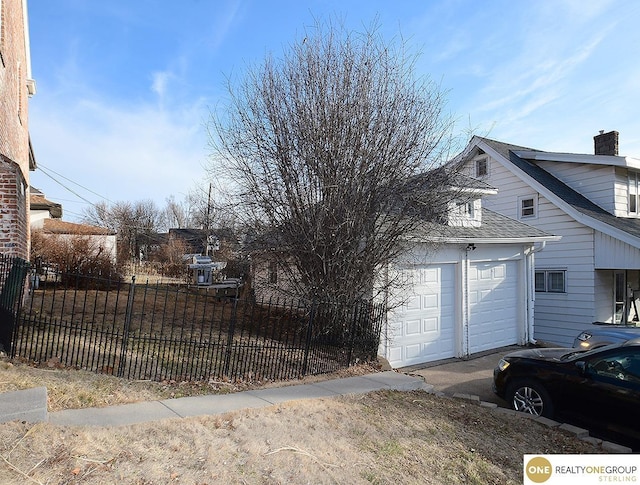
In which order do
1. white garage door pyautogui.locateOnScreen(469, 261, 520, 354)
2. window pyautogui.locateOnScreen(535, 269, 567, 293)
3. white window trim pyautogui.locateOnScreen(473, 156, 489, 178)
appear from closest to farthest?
white garage door pyautogui.locateOnScreen(469, 261, 520, 354), window pyautogui.locateOnScreen(535, 269, 567, 293), white window trim pyautogui.locateOnScreen(473, 156, 489, 178)

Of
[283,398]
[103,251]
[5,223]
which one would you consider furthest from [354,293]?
[103,251]

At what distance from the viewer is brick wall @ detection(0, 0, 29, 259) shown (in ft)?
23.6

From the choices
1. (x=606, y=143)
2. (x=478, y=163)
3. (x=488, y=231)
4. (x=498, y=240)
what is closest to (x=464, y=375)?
(x=498, y=240)

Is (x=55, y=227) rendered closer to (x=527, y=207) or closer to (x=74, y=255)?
(x=74, y=255)

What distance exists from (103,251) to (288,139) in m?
11.2

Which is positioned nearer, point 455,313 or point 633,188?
point 455,313

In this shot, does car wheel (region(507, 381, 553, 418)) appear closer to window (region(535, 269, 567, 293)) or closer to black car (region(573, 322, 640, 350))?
black car (region(573, 322, 640, 350))

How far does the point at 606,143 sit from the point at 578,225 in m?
4.51

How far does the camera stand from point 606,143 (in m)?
15.9

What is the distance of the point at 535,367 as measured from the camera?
646 cm

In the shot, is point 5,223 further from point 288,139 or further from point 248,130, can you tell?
point 288,139

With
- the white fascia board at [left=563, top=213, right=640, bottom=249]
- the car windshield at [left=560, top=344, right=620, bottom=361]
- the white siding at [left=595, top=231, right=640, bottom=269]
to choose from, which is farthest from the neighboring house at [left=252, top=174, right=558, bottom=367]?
the car windshield at [left=560, top=344, right=620, bottom=361]

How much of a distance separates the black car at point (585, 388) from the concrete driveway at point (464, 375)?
2.37 ft

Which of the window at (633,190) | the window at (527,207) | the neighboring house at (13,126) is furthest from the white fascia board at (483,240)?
the neighboring house at (13,126)
